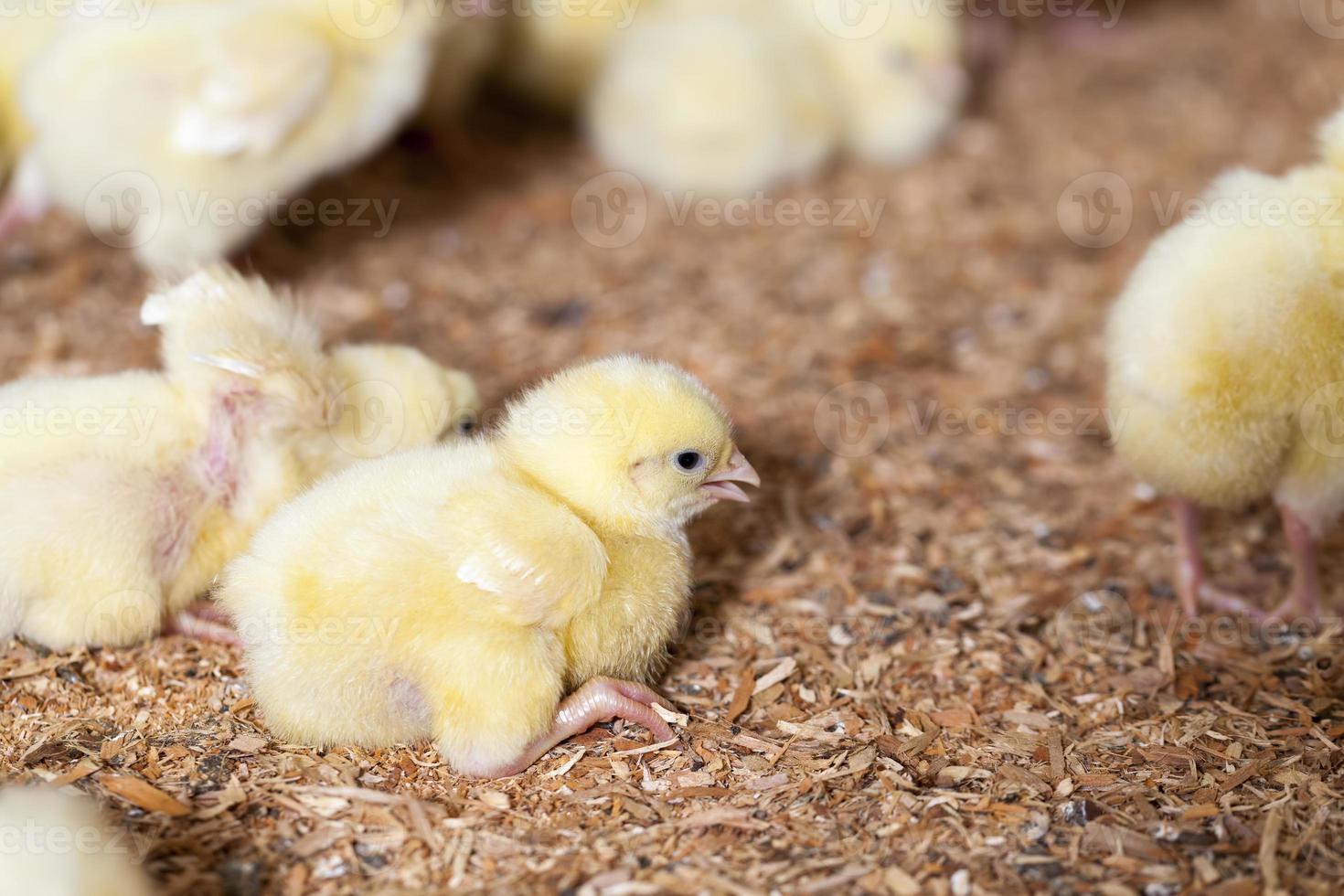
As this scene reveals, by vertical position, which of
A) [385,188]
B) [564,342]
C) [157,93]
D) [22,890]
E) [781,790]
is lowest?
[781,790]

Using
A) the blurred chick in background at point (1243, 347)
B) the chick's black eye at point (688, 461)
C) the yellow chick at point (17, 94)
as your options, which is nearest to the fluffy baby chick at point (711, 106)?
the yellow chick at point (17, 94)

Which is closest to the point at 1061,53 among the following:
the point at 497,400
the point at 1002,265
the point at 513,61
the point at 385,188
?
the point at 1002,265

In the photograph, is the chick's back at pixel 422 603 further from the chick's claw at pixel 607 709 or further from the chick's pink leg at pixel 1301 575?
the chick's pink leg at pixel 1301 575

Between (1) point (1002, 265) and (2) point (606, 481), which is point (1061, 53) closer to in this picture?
(1) point (1002, 265)

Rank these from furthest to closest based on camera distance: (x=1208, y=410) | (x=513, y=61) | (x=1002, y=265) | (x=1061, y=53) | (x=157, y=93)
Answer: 1. (x=1061, y=53)
2. (x=513, y=61)
3. (x=1002, y=265)
4. (x=157, y=93)
5. (x=1208, y=410)

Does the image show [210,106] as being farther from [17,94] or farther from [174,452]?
[174,452]

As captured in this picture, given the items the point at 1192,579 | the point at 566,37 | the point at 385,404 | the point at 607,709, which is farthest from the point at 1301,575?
the point at 566,37
